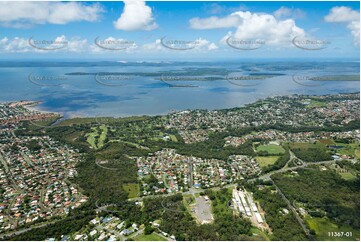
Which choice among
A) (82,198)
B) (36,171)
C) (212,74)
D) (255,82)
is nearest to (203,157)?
(82,198)

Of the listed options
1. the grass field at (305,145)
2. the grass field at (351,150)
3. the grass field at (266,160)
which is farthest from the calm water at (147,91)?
the grass field at (351,150)

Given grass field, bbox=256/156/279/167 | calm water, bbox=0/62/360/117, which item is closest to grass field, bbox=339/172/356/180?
grass field, bbox=256/156/279/167

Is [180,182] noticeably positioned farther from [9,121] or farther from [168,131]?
[9,121]

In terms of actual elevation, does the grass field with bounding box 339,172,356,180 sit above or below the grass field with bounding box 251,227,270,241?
above

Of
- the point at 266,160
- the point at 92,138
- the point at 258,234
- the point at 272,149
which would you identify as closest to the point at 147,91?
the point at 92,138

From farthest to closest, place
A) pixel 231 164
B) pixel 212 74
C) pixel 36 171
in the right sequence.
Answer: pixel 212 74
pixel 231 164
pixel 36 171

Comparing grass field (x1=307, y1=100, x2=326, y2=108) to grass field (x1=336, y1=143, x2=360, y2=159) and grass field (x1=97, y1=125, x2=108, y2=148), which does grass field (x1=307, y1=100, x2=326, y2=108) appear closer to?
grass field (x1=336, y1=143, x2=360, y2=159)

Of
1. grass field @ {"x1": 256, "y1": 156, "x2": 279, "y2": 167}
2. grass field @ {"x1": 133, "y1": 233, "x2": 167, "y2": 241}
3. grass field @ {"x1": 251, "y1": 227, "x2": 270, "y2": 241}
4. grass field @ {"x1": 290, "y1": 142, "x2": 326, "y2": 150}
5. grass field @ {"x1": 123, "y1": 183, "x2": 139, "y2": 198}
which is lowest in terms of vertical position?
grass field @ {"x1": 133, "y1": 233, "x2": 167, "y2": 241}
